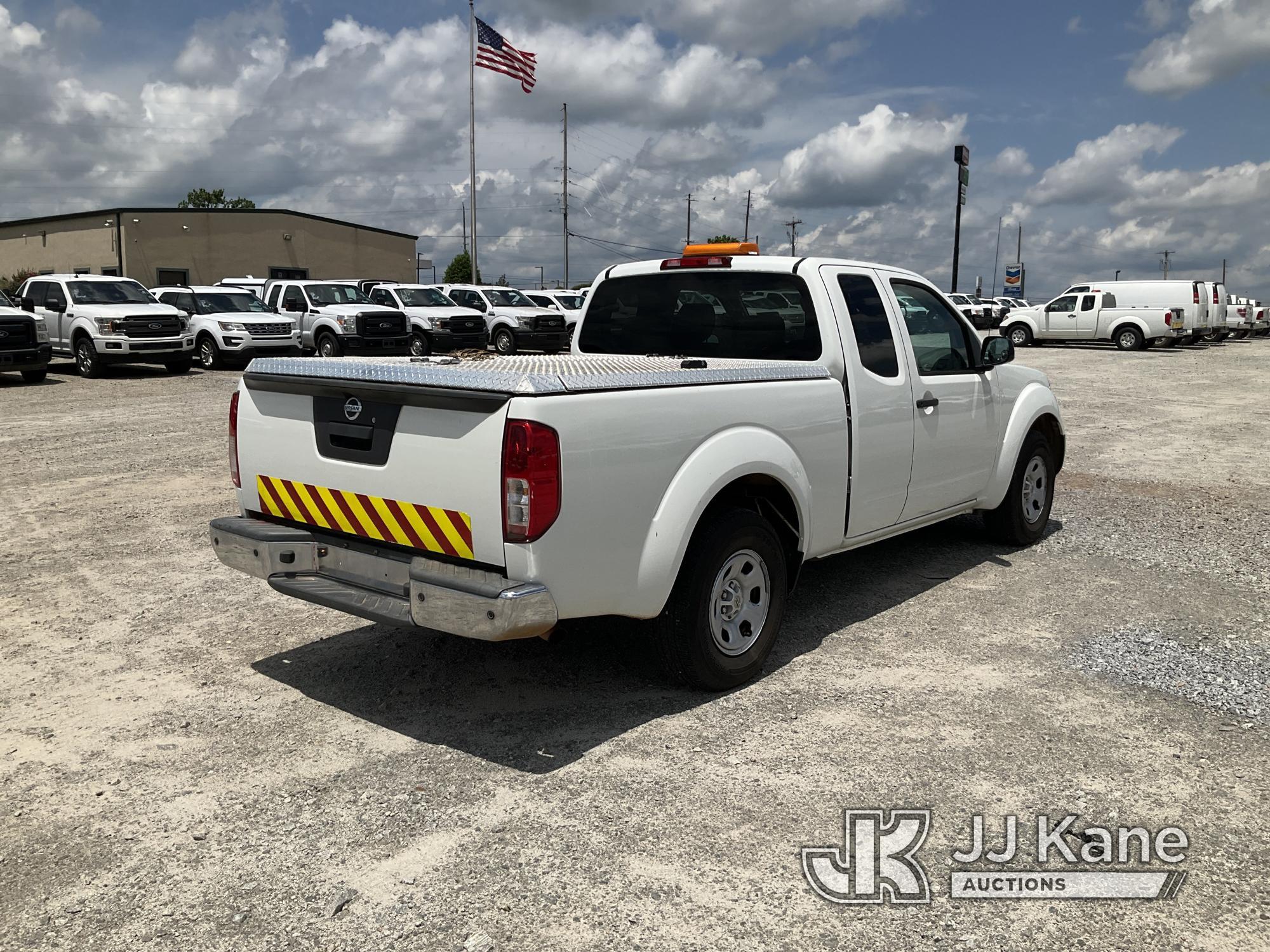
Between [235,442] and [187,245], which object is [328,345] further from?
[187,245]

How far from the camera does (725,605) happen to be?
441 centimetres

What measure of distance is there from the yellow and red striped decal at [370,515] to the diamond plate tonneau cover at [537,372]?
46 centimetres

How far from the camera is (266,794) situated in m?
3.59

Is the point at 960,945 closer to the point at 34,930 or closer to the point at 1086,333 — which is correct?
the point at 34,930

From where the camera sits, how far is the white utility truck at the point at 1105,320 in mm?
33125

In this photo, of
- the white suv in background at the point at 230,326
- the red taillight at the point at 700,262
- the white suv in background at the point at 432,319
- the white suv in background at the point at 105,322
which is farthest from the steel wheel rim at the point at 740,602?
the white suv in background at the point at 432,319

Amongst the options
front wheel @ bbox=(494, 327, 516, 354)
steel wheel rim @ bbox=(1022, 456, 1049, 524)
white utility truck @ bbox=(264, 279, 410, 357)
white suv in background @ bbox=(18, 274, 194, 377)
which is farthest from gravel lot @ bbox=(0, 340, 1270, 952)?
front wheel @ bbox=(494, 327, 516, 354)

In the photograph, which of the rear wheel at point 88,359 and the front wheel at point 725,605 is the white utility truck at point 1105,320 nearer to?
the rear wheel at point 88,359

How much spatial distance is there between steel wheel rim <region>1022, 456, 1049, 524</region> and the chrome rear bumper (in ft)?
14.9

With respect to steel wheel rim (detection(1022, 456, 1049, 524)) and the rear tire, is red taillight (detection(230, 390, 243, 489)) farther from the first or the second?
steel wheel rim (detection(1022, 456, 1049, 524))

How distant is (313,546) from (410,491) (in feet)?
2.08

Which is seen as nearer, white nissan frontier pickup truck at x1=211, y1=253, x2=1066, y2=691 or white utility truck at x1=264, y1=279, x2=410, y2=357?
white nissan frontier pickup truck at x1=211, y1=253, x2=1066, y2=691

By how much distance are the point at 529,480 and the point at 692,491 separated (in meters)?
0.81

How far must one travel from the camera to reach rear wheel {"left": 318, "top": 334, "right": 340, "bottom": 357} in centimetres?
2292
